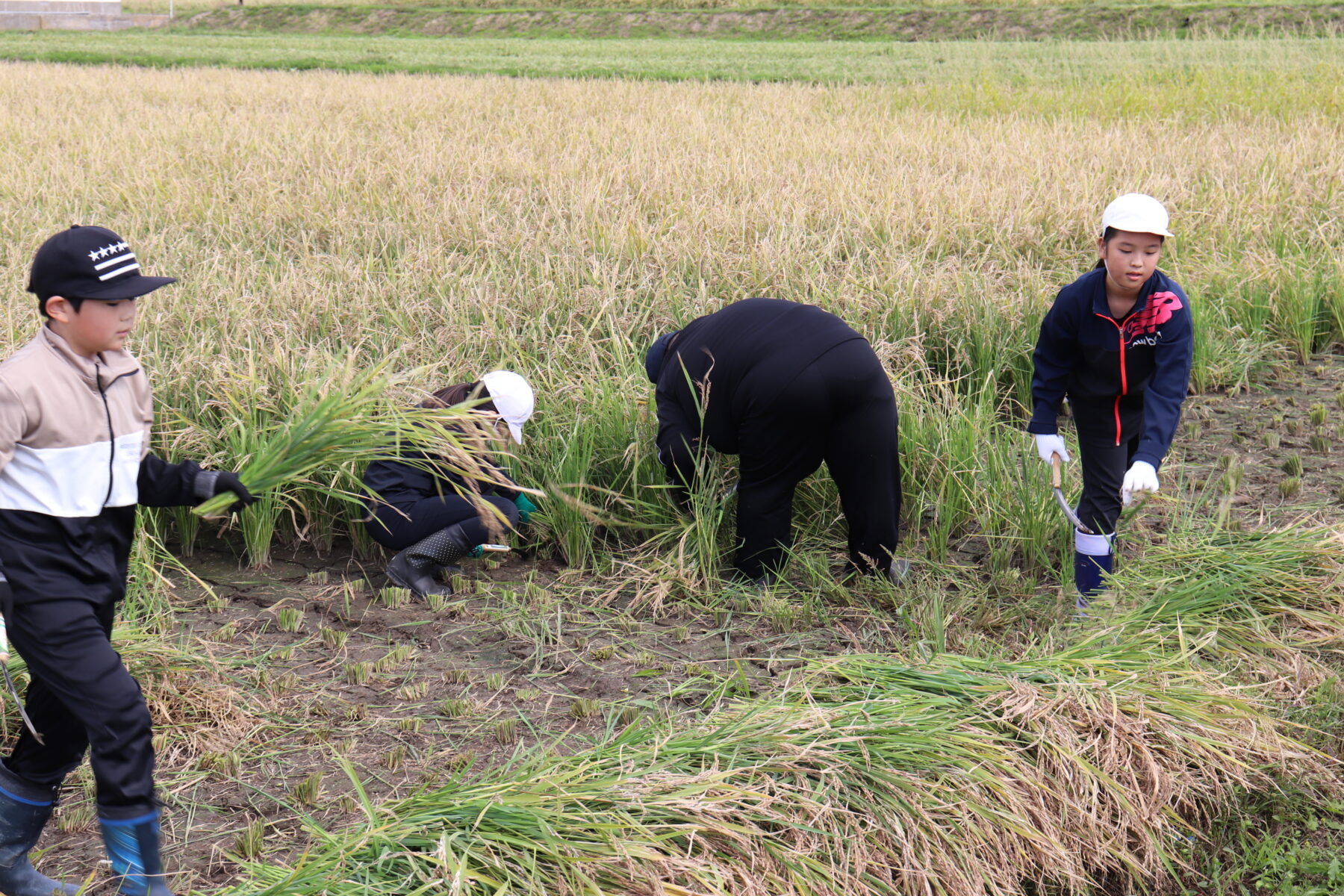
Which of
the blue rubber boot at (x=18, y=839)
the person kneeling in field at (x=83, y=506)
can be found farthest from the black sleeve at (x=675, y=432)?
the blue rubber boot at (x=18, y=839)

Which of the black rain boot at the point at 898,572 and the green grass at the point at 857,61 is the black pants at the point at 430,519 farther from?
the green grass at the point at 857,61

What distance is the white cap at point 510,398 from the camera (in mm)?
4176

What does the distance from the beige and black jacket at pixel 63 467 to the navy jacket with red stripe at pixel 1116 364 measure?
2896 mm

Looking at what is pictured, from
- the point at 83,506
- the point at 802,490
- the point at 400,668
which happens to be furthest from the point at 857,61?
the point at 83,506

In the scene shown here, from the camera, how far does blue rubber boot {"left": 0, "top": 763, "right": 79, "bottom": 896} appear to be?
261 centimetres

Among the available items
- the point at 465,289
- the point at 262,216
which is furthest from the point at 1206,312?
the point at 262,216

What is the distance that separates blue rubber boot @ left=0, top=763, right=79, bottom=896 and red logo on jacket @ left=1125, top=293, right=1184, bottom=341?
340cm

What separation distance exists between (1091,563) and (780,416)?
1.25m

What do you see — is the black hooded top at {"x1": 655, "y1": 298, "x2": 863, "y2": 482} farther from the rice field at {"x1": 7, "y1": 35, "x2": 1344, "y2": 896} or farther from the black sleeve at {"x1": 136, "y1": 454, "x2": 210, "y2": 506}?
the black sleeve at {"x1": 136, "y1": 454, "x2": 210, "y2": 506}

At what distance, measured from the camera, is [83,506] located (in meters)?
2.41

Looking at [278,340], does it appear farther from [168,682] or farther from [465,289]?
[168,682]

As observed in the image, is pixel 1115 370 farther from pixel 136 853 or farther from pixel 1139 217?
pixel 136 853

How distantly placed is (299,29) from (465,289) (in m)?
37.0

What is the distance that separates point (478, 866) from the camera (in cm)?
249
